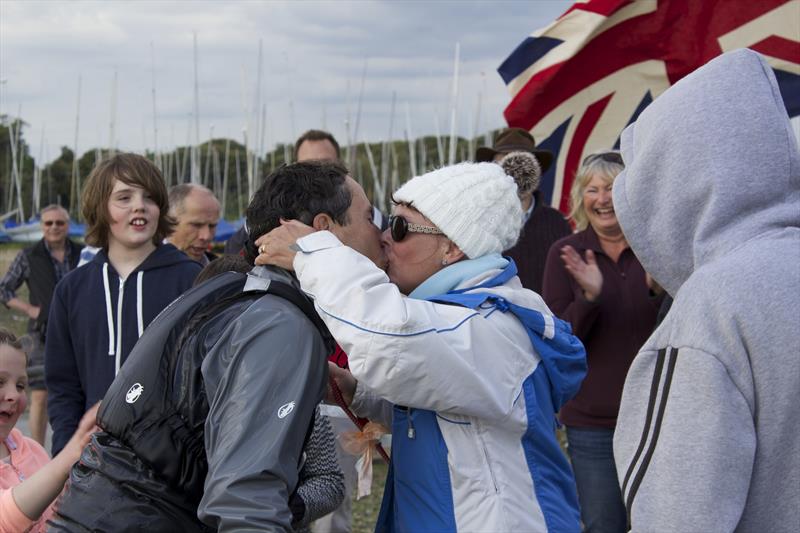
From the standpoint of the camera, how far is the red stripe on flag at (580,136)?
7430 millimetres

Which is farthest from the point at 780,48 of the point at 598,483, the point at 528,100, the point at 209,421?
the point at 209,421

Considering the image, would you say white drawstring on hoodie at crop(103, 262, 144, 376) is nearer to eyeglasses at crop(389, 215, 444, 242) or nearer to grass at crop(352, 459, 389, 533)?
eyeglasses at crop(389, 215, 444, 242)

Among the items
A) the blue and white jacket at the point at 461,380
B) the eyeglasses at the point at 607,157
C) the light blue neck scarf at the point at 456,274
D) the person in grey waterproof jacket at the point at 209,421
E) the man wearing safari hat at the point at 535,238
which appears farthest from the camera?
the man wearing safari hat at the point at 535,238

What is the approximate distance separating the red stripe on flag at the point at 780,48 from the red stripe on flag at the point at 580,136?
1.18 meters

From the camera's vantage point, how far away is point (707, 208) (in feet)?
5.86

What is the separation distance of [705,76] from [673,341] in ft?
1.77

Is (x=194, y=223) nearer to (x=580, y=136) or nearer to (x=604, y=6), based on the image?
(x=580, y=136)

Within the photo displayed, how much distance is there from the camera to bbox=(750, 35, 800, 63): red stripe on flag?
659cm

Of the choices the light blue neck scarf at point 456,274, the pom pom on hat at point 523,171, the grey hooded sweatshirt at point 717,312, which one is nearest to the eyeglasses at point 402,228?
the light blue neck scarf at point 456,274

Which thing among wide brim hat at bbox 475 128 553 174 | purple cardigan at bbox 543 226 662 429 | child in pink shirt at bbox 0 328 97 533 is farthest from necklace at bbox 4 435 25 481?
wide brim hat at bbox 475 128 553 174

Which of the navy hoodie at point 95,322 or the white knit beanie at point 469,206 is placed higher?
the white knit beanie at point 469,206

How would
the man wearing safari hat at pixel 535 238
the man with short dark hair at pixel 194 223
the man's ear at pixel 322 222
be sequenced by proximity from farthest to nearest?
the man with short dark hair at pixel 194 223, the man wearing safari hat at pixel 535 238, the man's ear at pixel 322 222

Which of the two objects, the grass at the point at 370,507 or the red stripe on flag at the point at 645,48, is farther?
the red stripe on flag at the point at 645,48

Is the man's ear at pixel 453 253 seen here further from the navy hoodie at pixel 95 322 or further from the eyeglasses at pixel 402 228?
the navy hoodie at pixel 95 322
